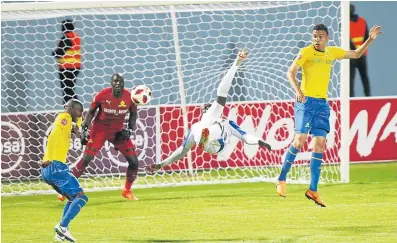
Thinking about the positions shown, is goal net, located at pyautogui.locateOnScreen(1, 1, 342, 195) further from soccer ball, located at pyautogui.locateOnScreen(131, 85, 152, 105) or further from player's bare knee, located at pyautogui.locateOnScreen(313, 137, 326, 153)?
player's bare knee, located at pyautogui.locateOnScreen(313, 137, 326, 153)

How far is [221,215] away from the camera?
37.6 feet

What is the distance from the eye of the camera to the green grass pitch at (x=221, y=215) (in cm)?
1001

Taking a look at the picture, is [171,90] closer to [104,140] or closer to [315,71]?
[104,140]

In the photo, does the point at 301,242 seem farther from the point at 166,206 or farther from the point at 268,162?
the point at 268,162

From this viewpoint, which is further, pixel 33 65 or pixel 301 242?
pixel 33 65

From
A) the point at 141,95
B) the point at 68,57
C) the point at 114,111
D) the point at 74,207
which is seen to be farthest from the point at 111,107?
the point at 74,207

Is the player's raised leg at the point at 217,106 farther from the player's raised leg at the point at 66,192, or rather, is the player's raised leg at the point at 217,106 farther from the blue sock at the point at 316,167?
the player's raised leg at the point at 66,192

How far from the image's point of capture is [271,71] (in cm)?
1595

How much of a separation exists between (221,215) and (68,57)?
5264 mm

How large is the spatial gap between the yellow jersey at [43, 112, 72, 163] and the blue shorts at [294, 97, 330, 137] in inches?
98.8

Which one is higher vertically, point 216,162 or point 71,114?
point 71,114

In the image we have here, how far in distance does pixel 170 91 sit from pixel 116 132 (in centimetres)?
292

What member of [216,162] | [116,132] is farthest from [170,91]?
[116,132]

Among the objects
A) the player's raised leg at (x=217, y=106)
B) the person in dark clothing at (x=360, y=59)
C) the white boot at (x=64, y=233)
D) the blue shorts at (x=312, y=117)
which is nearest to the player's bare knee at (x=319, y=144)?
the blue shorts at (x=312, y=117)
